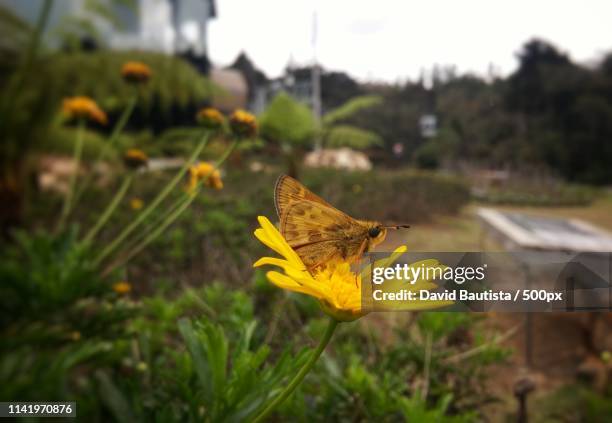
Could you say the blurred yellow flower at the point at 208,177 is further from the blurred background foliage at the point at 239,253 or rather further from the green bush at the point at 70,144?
the green bush at the point at 70,144

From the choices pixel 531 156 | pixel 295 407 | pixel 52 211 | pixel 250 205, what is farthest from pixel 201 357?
pixel 531 156

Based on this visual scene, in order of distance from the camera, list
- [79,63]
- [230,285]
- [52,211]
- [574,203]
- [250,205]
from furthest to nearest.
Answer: [574,203] < [79,63] < [52,211] < [250,205] < [230,285]

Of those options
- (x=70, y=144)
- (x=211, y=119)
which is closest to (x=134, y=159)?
(x=211, y=119)

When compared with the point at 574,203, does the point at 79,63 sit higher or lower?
higher

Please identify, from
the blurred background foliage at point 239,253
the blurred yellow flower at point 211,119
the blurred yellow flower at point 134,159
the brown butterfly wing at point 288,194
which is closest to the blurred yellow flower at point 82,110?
the blurred background foliage at point 239,253

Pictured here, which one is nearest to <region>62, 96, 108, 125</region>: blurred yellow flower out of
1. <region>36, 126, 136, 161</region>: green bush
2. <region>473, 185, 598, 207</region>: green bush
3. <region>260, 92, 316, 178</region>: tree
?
<region>36, 126, 136, 161</region>: green bush

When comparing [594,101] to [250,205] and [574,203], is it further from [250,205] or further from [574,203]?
[250,205]
